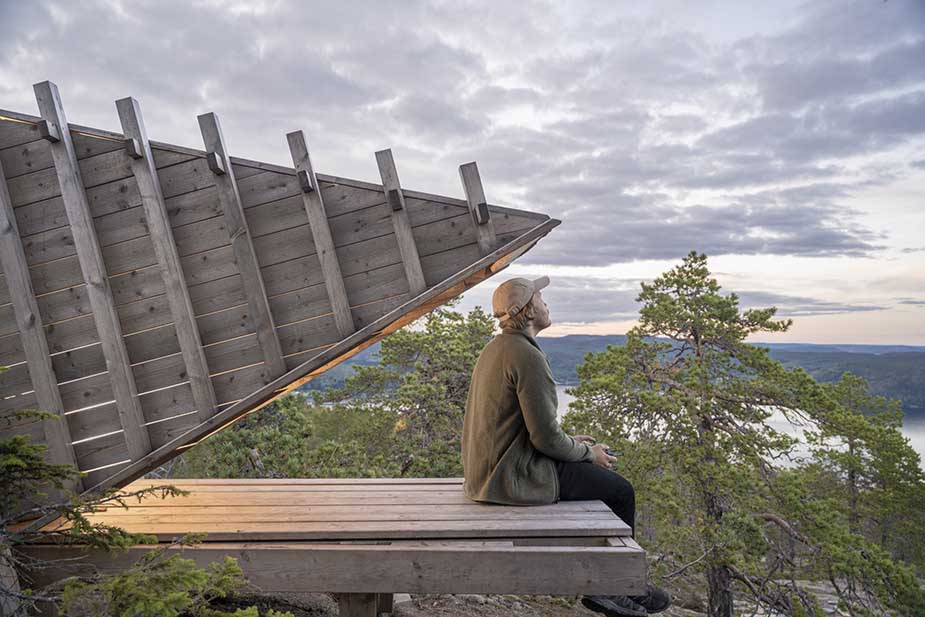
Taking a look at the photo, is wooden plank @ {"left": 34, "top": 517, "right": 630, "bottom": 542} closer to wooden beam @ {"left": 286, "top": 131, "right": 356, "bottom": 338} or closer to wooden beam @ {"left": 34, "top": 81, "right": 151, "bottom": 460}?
wooden beam @ {"left": 34, "top": 81, "right": 151, "bottom": 460}

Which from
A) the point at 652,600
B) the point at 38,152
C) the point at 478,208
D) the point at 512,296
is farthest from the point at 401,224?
A: the point at 652,600

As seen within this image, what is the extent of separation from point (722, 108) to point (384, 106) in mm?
4236

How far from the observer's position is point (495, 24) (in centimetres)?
564

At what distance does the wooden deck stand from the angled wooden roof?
0.50 m

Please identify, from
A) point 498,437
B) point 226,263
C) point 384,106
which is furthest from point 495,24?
point 498,437

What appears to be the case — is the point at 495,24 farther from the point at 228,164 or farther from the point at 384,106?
the point at 228,164

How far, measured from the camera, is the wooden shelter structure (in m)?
2.99

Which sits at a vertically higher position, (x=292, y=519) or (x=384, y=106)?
(x=384, y=106)

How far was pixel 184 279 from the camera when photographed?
122 inches

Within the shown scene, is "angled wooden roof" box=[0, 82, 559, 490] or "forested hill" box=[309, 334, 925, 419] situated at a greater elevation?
"angled wooden roof" box=[0, 82, 559, 490]

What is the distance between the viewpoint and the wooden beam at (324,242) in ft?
9.86

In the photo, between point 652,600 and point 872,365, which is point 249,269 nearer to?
point 652,600

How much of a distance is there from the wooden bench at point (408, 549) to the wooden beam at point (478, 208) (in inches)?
55.0

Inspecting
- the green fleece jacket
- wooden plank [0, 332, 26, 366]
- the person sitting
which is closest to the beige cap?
the person sitting
